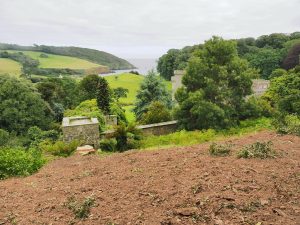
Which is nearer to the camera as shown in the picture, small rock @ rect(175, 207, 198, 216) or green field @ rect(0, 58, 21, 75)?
small rock @ rect(175, 207, 198, 216)

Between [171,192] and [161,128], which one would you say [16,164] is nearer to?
[171,192]

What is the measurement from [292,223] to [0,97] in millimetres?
29537

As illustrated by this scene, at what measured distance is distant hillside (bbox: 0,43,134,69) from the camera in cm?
10950

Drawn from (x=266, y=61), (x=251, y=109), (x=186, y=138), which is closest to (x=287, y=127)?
(x=186, y=138)

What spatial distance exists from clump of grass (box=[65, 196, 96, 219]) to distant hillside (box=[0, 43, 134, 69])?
105851mm

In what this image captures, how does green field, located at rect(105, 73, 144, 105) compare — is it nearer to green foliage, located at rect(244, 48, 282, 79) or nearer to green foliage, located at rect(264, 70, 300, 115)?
green foliage, located at rect(244, 48, 282, 79)

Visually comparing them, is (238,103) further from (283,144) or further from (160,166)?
(160,166)

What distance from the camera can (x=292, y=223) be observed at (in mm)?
3965

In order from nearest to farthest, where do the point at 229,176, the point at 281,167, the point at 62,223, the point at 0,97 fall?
the point at 62,223 → the point at 229,176 → the point at 281,167 → the point at 0,97

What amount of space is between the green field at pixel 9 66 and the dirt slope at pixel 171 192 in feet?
210

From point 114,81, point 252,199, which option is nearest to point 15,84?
point 252,199

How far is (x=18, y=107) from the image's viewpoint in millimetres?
29984

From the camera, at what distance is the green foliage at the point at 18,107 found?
1164 inches

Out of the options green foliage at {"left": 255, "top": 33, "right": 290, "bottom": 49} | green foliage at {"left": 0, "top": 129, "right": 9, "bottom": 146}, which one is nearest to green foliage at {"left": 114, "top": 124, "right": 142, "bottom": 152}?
green foliage at {"left": 0, "top": 129, "right": 9, "bottom": 146}
